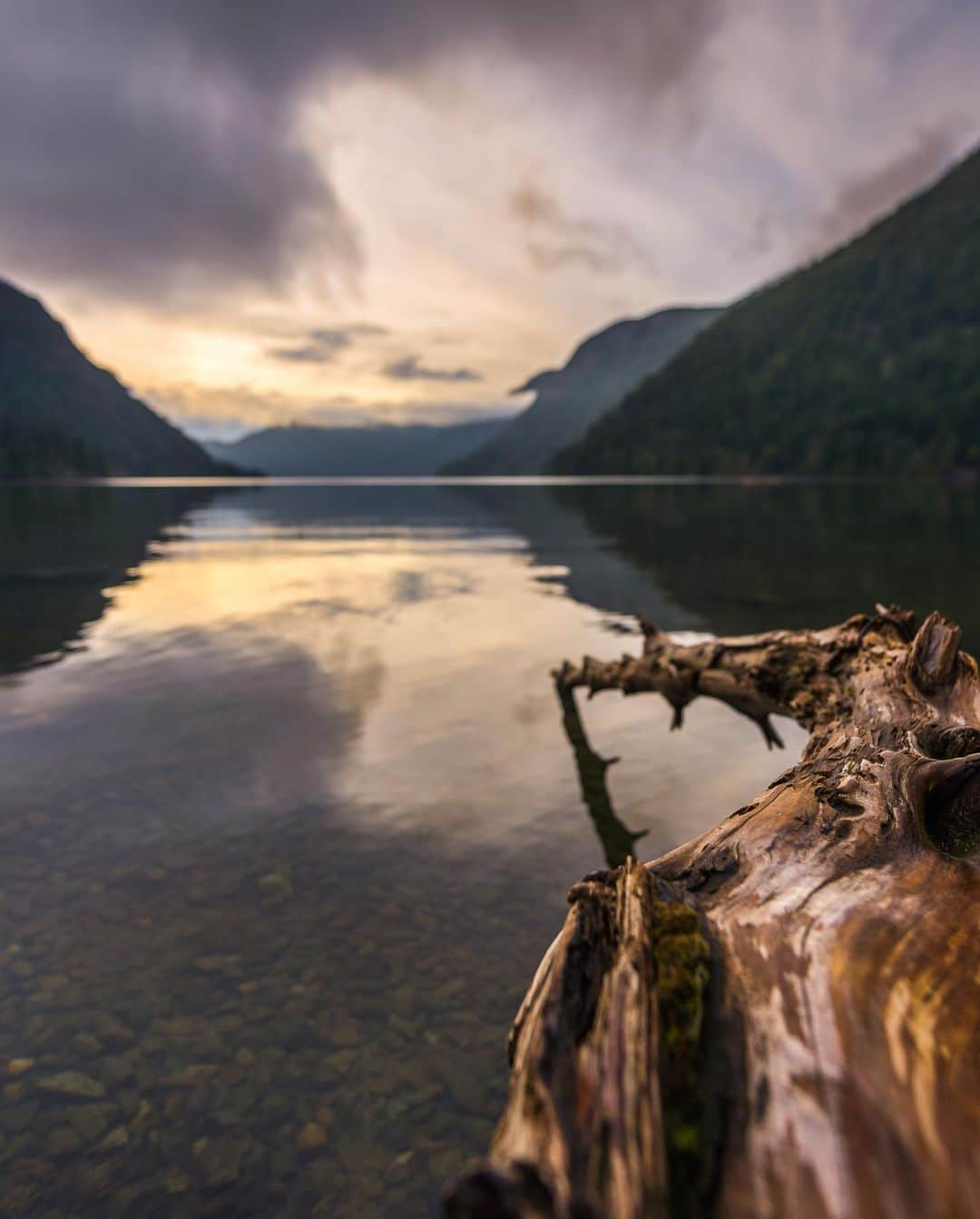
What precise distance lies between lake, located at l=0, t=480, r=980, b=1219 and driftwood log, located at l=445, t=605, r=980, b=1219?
2459mm

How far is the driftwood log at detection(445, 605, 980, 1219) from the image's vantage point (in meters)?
1.96

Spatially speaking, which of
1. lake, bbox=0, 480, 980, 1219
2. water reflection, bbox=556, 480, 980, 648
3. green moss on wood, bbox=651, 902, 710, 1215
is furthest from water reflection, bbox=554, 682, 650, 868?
water reflection, bbox=556, 480, 980, 648

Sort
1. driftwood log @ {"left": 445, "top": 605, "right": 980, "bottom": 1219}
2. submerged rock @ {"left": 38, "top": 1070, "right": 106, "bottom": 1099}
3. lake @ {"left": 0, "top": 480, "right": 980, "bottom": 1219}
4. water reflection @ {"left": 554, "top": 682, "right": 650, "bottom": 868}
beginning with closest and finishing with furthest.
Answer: driftwood log @ {"left": 445, "top": 605, "right": 980, "bottom": 1219} < lake @ {"left": 0, "top": 480, "right": 980, "bottom": 1219} < submerged rock @ {"left": 38, "top": 1070, "right": 106, "bottom": 1099} < water reflection @ {"left": 554, "top": 682, "right": 650, "bottom": 868}

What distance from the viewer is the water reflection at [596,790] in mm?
8156

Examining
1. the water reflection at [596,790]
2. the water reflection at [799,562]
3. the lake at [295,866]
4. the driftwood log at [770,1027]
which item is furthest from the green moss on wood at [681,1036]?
the water reflection at [799,562]

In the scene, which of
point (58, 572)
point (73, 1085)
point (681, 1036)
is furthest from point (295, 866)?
point (58, 572)

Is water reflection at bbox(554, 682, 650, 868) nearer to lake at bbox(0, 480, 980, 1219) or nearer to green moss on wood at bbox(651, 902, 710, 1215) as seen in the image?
lake at bbox(0, 480, 980, 1219)

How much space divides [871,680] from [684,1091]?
5758 millimetres

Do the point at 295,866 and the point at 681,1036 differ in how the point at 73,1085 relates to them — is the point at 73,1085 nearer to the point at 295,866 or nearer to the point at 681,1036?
the point at 295,866

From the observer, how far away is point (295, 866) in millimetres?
7625

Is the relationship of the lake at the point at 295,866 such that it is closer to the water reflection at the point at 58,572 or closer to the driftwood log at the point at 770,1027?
the water reflection at the point at 58,572

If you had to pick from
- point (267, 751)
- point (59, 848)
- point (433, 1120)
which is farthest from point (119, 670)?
point (433, 1120)

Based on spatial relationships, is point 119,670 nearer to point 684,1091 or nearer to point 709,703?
point 709,703

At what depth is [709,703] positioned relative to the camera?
13320mm
